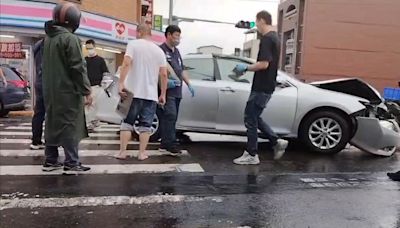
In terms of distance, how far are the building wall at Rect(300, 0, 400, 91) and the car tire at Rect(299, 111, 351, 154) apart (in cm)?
1413

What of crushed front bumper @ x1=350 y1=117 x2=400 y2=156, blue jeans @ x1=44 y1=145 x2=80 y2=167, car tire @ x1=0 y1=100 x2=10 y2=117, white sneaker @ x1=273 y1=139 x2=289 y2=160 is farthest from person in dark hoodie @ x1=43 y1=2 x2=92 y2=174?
car tire @ x1=0 y1=100 x2=10 y2=117

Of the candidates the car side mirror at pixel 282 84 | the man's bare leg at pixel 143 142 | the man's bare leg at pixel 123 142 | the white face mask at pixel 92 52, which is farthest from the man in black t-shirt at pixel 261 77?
the white face mask at pixel 92 52

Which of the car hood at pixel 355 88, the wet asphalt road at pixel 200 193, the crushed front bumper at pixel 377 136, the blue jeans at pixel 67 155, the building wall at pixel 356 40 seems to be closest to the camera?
the wet asphalt road at pixel 200 193

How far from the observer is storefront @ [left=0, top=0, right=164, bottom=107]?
1080 centimetres

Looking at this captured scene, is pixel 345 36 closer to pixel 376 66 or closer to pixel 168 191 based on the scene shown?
pixel 376 66

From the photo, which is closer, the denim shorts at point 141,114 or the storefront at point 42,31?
the denim shorts at point 141,114

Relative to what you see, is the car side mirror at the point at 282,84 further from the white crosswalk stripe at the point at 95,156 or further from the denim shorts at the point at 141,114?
the denim shorts at the point at 141,114

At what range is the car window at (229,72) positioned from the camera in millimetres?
7102

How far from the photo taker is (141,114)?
579cm

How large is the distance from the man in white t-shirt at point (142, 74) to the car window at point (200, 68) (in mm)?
1491

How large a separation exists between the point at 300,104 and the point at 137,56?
2.61 m

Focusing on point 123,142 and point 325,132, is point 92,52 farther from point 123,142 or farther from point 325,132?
point 325,132

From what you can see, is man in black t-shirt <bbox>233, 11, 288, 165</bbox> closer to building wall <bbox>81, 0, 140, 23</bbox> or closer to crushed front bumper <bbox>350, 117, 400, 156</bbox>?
crushed front bumper <bbox>350, 117, 400, 156</bbox>

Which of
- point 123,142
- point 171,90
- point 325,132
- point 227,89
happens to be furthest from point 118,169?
point 325,132
